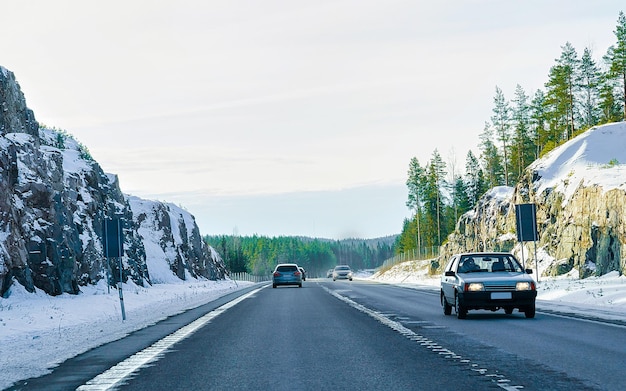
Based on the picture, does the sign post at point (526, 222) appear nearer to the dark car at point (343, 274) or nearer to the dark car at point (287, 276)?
the dark car at point (287, 276)

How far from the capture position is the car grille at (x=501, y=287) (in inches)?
722

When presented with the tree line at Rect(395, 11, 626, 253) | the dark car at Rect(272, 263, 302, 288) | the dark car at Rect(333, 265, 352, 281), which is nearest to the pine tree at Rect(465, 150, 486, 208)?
the tree line at Rect(395, 11, 626, 253)

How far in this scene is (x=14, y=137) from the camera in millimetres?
33531

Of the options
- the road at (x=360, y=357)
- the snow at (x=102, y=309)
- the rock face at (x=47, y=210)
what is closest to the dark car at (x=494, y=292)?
the road at (x=360, y=357)

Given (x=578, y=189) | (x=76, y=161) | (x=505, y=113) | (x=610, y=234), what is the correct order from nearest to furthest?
(x=610, y=234) → (x=76, y=161) → (x=578, y=189) → (x=505, y=113)

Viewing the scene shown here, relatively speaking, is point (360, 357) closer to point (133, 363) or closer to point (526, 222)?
point (133, 363)

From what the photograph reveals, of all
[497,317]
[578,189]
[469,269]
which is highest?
[578,189]

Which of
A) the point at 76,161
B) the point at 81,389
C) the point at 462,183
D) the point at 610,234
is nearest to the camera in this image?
the point at 81,389

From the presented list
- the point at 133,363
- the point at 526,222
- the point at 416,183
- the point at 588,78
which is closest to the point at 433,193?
the point at 416,183

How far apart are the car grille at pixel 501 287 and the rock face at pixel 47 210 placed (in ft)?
39.5

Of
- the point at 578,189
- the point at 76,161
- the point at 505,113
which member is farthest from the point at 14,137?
the point at 505,113

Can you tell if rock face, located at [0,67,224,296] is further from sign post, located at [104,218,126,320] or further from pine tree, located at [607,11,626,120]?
pine tree, located at [607,11,626,120]

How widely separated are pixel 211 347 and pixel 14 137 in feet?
79.4

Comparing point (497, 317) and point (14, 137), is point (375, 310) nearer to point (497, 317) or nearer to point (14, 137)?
point (497, 317)
